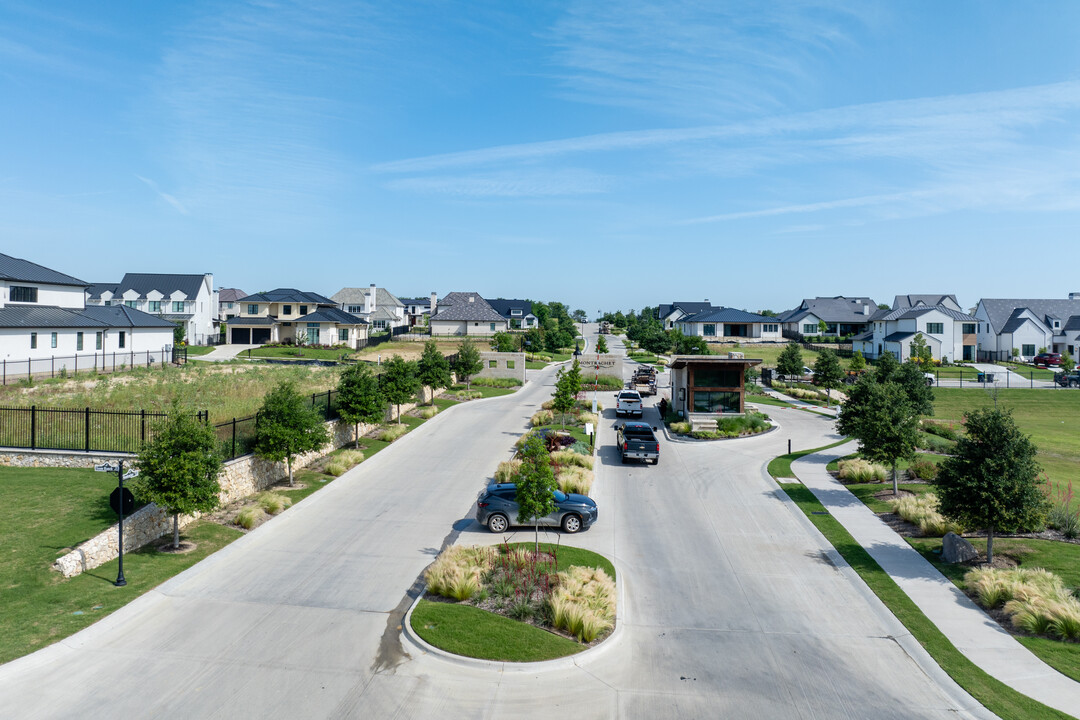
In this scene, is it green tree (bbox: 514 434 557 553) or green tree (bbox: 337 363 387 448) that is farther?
green tree (bbox: 337 363 387 448)

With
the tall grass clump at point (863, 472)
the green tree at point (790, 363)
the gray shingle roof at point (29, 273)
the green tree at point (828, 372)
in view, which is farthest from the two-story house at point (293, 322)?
the tall grass clump at point (863, 472)

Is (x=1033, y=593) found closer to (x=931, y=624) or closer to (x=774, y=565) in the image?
(x=931, y=624)

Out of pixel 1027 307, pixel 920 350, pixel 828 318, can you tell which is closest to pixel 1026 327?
pixel 1027 307

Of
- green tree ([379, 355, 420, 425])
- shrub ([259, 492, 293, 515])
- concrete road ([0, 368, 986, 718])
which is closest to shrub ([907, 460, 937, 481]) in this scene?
concrete road ([0, 368, 986, 718])

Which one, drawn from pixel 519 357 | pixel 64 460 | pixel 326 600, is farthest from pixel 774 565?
pixel 519 357

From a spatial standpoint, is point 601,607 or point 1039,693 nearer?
point 1039,693

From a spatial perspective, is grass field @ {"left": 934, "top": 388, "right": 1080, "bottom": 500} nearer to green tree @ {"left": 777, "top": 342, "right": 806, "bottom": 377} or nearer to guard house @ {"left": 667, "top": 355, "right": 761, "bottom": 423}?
green tree @ {"left": 777, "top": 342, "right": 806, "bottom": 377}
